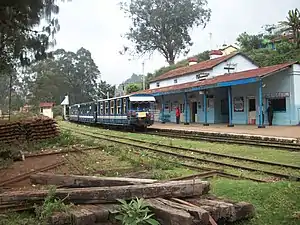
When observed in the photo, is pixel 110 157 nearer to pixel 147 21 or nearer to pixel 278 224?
pixel 278 224

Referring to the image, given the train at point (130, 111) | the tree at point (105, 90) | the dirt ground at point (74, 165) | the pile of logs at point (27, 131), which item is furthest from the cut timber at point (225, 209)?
the tree at point (105, 90)

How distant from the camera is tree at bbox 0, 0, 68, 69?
406 inches

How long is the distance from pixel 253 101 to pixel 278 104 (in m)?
2.10

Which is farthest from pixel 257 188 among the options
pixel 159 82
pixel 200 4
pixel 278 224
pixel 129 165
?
pixel 200 4

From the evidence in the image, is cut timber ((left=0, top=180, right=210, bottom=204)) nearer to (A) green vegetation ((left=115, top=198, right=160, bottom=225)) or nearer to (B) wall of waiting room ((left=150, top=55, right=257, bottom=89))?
(A) green vegetation ((left=115, top=198, right=160, bottom=225))

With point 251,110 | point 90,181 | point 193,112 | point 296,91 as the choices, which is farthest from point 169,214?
point 193,112

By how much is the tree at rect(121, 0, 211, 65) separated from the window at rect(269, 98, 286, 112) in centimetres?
3420

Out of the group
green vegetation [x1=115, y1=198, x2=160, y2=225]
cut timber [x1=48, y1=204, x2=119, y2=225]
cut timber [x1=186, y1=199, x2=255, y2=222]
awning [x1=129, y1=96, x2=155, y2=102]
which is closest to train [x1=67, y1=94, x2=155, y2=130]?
awning [x1=129, y1=96, x2=155, y2=102]

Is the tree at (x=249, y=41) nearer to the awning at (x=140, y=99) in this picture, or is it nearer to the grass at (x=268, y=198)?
the awning at (x=140, y=99)

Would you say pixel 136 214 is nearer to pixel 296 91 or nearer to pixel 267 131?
pixel 267 131

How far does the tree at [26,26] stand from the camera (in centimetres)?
1031

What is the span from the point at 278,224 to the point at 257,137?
12754 mm

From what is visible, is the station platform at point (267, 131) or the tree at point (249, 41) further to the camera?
the tree at point (249, 41)

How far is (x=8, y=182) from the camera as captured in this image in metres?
7.49
